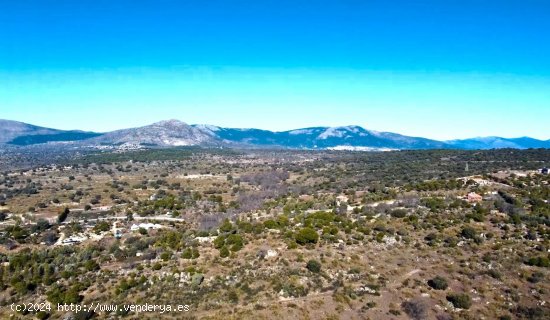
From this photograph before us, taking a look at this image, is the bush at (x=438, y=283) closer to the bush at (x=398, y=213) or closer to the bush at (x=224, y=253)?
the bush at (x=224, y=253)

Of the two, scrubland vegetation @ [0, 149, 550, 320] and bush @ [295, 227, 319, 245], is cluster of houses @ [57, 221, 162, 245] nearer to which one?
scrubland vegetation @ [0, 149, 550, 320]

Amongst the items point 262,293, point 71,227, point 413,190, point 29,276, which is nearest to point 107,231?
point 71,227

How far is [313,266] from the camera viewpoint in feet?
106

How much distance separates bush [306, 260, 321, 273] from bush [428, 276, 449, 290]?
26.9 feet

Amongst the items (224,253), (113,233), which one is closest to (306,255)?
(224,253)

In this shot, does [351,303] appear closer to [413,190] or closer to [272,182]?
[413,190]

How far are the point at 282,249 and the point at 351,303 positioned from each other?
1096cm

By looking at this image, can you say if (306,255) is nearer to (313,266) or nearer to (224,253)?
(313,266)

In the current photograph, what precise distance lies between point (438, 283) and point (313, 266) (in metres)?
9.11

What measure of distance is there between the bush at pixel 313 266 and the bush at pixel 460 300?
9467mm

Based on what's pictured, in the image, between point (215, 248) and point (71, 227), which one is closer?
point (215, 248)

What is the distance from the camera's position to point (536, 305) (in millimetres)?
26625

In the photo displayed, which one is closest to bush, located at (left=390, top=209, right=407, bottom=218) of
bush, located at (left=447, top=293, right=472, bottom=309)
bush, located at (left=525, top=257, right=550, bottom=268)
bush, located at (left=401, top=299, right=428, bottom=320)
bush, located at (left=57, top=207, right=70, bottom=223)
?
bush, located at (left=525, top=257, right=550, bottom=268)

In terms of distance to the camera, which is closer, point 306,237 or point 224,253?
point 224,253
